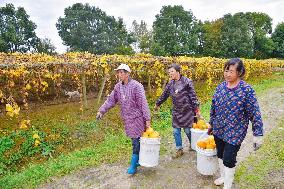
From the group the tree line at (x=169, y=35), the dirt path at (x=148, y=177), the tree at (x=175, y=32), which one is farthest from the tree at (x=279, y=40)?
the dirt path at (x=148, y=177)

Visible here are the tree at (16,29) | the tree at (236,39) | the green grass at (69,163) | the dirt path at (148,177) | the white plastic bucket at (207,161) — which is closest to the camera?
the white plastic bucket at (207,161)

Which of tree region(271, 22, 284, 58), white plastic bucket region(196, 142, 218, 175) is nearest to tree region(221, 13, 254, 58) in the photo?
tree region(271, 22, 284, 58)

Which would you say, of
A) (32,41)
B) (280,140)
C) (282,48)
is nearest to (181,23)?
(282,48)

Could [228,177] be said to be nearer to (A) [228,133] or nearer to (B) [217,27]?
(A) [228,133]

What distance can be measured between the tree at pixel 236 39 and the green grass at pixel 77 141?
41.2m

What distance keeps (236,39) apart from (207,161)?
47.9 m

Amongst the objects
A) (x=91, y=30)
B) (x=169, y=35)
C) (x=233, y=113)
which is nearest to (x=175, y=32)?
(x=169, y=35)

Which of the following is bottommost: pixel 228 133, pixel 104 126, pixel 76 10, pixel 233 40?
pixel 104 126

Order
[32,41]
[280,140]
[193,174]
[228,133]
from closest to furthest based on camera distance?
[228,133], [193,174], [280,140], [32,41]

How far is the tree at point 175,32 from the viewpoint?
48328mm

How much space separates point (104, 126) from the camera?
8.69 metres

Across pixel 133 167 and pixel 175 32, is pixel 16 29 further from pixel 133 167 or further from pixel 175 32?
pixel 133 167

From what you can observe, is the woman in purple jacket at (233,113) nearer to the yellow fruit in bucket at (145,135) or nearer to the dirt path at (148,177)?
A: the dirt path at (148,177)

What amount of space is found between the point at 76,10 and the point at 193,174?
50.7m
